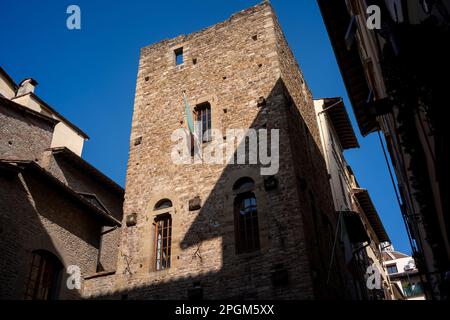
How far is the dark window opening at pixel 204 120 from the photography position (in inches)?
489

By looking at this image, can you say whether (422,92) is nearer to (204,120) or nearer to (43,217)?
(204,120)

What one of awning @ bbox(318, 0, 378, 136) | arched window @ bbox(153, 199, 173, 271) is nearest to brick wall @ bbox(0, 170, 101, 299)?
arched window @ bbox(153, 199, 173, 271)

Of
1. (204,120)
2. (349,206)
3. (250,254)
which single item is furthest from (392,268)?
(250,254)

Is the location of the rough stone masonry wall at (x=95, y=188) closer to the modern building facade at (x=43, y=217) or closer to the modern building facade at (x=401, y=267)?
the modern building facade at (x=43, y=217)

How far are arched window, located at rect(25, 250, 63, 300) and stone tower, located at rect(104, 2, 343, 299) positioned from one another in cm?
210

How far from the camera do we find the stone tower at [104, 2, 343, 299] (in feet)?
31.9

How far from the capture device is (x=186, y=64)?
567 inches

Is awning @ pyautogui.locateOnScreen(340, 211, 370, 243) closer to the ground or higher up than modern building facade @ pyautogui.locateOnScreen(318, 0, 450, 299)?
higher up

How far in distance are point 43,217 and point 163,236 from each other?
3.42m

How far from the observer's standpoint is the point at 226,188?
11102mm

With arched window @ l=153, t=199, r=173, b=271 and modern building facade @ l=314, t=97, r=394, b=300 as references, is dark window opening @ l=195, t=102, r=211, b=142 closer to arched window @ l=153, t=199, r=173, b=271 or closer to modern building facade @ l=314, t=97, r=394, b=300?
arched window @ l=153, t=199, r=173, b=271

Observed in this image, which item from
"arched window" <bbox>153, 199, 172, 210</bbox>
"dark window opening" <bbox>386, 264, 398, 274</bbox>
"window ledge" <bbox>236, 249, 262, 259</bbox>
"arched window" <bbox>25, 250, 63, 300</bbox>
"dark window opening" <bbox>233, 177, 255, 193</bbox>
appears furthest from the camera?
"dark window opening" <bbox>386, 264, 398, 274</bbox>

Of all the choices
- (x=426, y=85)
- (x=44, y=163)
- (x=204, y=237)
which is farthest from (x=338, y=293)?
(x=44, y=163)

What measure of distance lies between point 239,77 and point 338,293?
666cm
